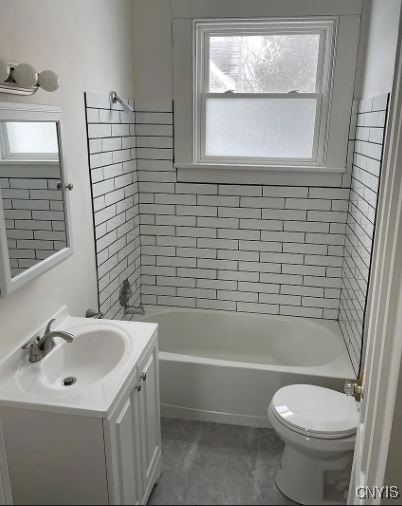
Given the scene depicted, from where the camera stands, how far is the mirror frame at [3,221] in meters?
1.47

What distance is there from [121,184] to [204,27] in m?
1.10


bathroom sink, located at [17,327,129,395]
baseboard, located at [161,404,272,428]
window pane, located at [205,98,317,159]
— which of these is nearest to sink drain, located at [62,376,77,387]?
bathroom sink, located at [17,327,129,395]

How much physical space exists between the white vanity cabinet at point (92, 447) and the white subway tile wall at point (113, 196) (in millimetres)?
772

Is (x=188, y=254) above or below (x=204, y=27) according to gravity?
below

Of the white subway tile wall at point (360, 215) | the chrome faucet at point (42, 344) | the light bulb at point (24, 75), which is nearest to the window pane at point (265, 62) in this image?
the white subway tile wall at point (360, 215)

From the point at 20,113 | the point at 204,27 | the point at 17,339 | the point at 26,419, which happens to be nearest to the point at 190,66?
the point at 204,27

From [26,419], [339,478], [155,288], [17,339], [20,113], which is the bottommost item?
[155,288]

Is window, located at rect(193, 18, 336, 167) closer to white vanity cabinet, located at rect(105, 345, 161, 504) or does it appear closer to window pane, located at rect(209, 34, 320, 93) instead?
window pane, located at rect(209, 34, 320, 93)

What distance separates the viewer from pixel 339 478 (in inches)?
24.3

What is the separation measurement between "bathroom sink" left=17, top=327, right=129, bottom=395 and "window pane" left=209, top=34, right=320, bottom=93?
1.83 meters

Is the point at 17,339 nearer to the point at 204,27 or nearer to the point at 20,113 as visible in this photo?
the point at 20,113

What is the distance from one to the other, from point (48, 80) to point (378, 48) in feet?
5.32

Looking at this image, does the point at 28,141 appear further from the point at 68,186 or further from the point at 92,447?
the point at 92,447

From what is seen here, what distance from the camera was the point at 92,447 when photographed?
4.02 feet
